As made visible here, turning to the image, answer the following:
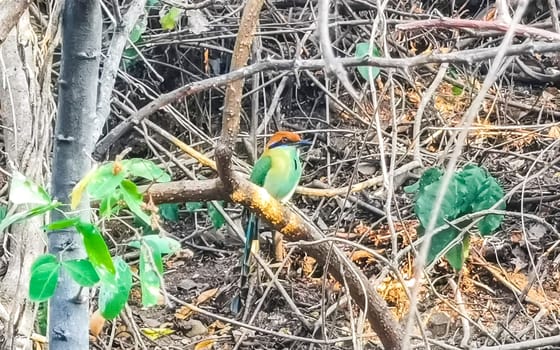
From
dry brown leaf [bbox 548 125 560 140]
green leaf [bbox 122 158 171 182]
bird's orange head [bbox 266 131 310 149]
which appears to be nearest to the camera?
green leaf [bbox 122 158 171 182]

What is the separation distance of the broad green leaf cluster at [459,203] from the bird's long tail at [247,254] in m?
0.62

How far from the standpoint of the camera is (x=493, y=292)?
3334mm

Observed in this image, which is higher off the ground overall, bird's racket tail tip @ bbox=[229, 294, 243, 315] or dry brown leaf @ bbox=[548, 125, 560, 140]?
dry brown leaf @ bbox=[548, 125, 560, 140]

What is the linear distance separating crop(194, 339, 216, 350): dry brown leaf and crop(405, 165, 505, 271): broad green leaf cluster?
1.03 metres

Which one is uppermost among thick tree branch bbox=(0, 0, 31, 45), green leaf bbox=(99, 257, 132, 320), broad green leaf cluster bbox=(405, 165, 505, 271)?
thick tree branch bbox=(0, 0, 31, 45)

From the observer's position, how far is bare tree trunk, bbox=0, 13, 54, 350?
5.57ft

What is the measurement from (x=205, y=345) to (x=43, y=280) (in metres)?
2.25

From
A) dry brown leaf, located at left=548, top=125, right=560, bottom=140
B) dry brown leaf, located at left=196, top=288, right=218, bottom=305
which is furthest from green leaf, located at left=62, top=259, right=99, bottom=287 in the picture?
dry brown leaf, located at left=548, top=125, right=560, bottom=140

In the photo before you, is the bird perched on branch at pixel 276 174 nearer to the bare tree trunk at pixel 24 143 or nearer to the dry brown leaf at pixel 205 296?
the dry brown leaf at pixel 205 296

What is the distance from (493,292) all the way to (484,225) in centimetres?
79

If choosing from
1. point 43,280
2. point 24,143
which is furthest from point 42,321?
point 43,280

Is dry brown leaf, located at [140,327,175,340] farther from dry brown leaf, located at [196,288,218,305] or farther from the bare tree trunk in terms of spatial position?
the bare tree trunk

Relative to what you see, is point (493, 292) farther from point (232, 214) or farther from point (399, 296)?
point (232, 214)

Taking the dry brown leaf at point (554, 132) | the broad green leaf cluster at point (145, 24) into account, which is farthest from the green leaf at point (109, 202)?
the dry brown leaf at point (554, 132)
